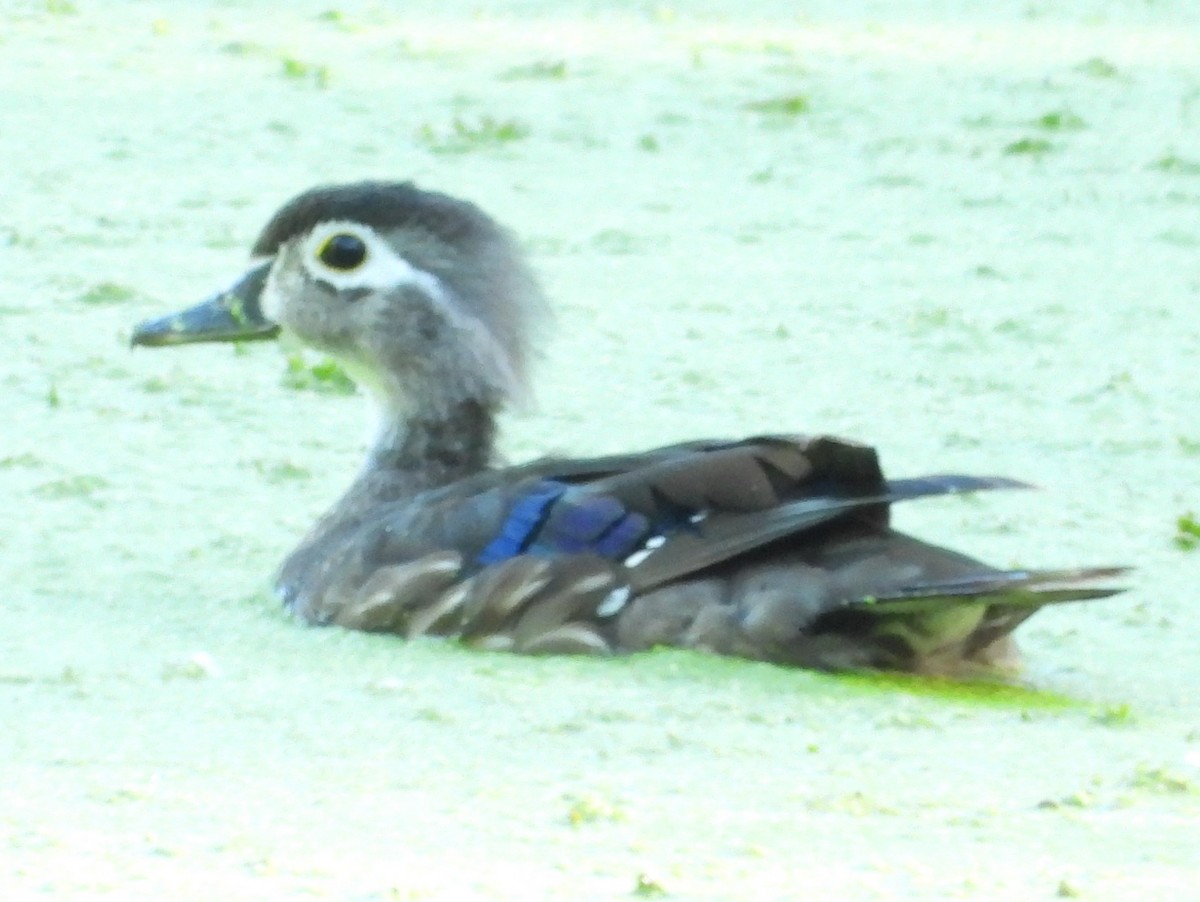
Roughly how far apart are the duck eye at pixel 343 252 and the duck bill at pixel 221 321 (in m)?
0.12

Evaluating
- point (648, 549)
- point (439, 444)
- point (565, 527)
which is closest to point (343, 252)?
point (439, 444)

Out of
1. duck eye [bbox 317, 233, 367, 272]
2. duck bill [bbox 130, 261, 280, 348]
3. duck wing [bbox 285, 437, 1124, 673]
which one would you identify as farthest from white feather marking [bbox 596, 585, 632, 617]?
duck bill [bbox 130, 261, 280, 348]

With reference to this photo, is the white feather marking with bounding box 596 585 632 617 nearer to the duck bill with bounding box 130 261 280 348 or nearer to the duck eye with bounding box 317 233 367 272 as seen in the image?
the duck eye with bounding box 317 233 367 272

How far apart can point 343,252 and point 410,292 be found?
0.13 metres

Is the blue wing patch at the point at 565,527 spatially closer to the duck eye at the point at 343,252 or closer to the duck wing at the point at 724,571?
the duck wing at the point at 724,571

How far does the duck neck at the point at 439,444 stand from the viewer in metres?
4.75

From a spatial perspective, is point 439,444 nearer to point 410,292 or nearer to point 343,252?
point 410,292

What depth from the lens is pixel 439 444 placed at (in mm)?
4762

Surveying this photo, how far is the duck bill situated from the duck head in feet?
0.16

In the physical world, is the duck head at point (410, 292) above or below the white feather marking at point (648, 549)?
above

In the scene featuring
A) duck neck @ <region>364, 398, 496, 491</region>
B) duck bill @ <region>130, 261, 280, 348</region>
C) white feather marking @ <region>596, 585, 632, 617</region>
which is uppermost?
duck bill @ <region>130, 261, 280, 348</region>

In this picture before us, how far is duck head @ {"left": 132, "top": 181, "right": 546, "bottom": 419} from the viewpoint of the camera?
480 centimetres

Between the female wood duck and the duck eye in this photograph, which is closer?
the female wood duck

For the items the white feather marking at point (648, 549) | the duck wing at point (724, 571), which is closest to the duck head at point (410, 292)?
the duck wing at point (724, 571)
